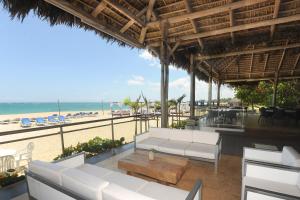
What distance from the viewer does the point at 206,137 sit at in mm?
3783

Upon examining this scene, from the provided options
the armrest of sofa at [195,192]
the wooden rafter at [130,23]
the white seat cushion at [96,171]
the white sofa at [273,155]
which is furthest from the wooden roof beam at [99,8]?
the white sofa at [273,155]

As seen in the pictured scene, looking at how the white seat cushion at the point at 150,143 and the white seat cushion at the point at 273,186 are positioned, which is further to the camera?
the white seat cushion at the point at 150,143

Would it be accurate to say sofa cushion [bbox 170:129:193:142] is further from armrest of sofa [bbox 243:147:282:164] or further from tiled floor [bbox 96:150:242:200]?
armrest of sofa [bbox 243:147:282:164]

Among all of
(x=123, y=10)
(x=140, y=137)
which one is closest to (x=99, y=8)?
(x=123, y=10)

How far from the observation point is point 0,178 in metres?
2.69

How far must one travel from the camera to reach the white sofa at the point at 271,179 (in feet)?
6.19

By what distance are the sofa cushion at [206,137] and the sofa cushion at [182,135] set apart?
0.31ft

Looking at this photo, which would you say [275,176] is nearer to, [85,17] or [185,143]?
[185,143]

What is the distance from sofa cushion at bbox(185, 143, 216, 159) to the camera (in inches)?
124

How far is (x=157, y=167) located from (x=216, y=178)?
1.17m

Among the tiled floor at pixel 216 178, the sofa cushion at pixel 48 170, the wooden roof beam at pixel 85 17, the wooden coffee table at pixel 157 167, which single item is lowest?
the tiled floor at pixel 216 178

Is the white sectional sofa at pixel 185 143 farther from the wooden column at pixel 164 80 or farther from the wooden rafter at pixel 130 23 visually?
the wooden rafter at pixel 130 23

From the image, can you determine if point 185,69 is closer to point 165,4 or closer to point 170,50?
point 170,50

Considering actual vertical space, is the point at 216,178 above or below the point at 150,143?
below
